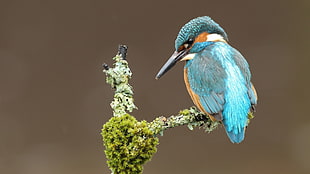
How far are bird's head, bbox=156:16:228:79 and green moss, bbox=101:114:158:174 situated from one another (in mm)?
245

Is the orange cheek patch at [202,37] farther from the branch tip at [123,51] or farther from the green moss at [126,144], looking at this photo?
the green moss at [126,144]

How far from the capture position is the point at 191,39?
1144mm

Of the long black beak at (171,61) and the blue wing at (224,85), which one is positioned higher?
the long black beak at (171,61)

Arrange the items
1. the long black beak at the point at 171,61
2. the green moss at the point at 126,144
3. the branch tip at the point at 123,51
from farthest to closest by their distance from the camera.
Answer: the long black beak at the point at 171,61 → the branch tip at the point at 123,51 → the green moss at the point at 126,144

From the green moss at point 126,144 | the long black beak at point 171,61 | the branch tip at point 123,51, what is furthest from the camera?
the long black beak at point 171,61

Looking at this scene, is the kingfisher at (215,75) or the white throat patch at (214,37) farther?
the white throat patch at (214,37)

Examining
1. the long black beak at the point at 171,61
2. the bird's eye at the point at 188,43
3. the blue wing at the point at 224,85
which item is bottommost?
the blue wing at the point at 224,85

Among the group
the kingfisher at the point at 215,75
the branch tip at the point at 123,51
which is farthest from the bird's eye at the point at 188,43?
the branch tip at the point at 123,51

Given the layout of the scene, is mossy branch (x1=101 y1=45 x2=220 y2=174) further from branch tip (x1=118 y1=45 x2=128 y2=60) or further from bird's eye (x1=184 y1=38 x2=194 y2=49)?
bird's eye (x1=184 y1=38 x2=194 y2=49)

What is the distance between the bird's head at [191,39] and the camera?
1124 mm

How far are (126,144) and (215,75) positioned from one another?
0.36m

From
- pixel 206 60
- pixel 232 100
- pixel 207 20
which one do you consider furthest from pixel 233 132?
pixel 207 20

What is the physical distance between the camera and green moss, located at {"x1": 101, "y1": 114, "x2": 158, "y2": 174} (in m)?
0.90

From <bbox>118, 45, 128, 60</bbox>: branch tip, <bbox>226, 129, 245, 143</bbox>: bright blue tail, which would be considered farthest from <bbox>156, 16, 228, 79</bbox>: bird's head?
<bbox>226, 129, 245, 143</bbox>: bright blue tail
